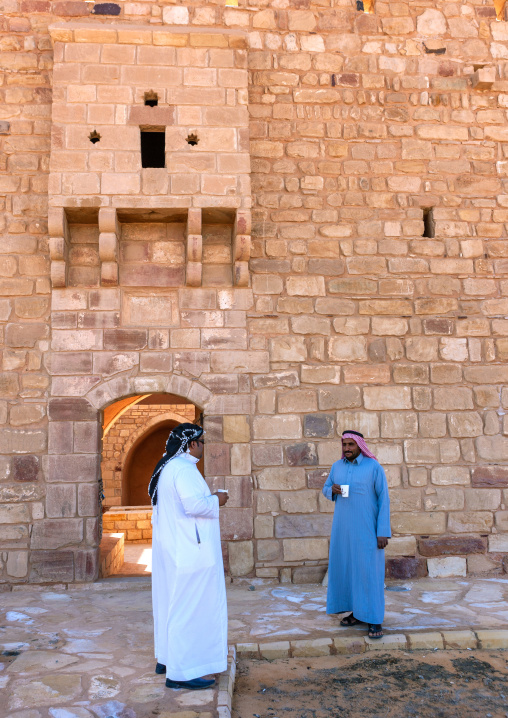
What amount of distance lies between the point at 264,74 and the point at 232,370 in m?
3.05

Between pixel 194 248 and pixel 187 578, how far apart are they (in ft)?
10.5

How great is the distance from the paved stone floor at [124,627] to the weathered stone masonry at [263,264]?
354 millimetres

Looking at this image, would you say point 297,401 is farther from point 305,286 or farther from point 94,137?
point 94,137

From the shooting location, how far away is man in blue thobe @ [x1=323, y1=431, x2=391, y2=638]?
383 centimetres

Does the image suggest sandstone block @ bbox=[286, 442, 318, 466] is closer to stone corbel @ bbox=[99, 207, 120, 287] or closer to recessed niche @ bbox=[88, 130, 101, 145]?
stone corbel @ bbox=[99, 207, 120, 287]

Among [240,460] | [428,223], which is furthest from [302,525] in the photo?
[428,223]

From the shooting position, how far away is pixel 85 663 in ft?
10.9

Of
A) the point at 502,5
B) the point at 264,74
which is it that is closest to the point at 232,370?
the point at 264,74

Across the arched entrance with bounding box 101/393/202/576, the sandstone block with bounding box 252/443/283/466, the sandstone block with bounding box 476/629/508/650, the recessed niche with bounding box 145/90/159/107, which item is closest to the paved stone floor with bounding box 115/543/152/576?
the arched entrance with bounding box 101/393/202/576

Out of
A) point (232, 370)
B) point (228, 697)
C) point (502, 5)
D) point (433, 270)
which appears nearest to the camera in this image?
point (228, 697)

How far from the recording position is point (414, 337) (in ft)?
18.9

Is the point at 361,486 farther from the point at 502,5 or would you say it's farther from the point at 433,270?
the point at 502,5

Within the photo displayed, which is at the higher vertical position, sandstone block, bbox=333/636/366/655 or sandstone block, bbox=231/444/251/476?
sandstone block, bbox=231/444/251/476

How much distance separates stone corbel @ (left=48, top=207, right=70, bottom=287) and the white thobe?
2.86 meters
